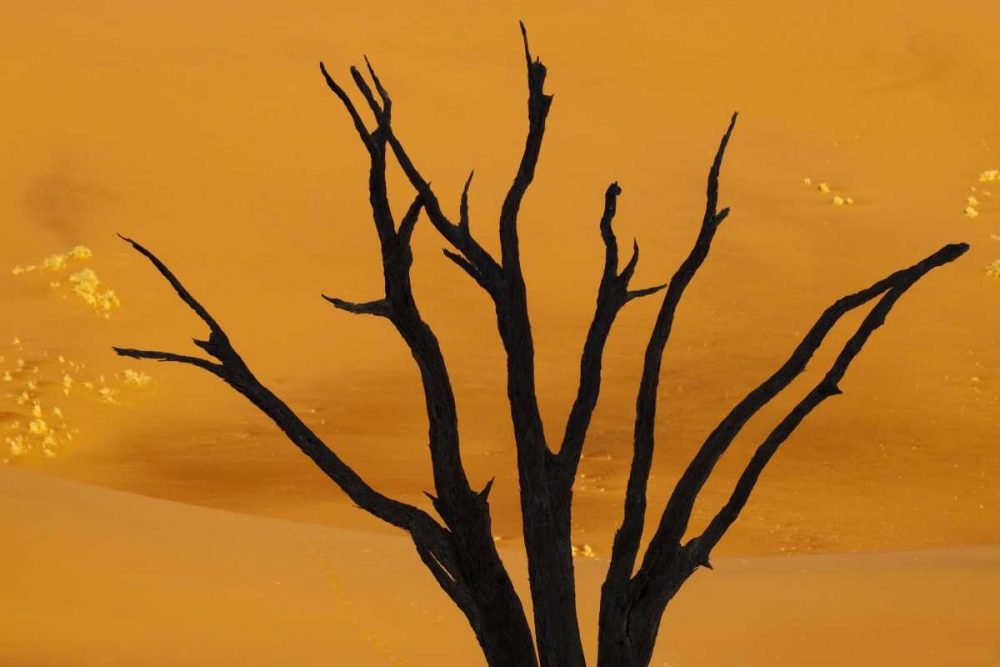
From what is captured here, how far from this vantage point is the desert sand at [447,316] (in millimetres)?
8953

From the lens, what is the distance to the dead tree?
4691mm

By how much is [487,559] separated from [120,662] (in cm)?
359

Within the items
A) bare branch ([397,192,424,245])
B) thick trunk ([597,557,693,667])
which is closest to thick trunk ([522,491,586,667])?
thick trunk ([597,557,693,667])

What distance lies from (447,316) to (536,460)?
13854 mm

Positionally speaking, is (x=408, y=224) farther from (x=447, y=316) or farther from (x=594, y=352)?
(x=447, y=316)

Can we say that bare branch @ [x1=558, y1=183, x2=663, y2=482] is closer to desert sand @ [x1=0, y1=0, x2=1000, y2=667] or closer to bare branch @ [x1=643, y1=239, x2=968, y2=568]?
bare branch @ [x1=643, y1=239, x2=968, y2=568]

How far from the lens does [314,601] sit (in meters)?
8.87

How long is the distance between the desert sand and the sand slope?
3 cm

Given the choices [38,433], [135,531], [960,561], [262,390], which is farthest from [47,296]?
[262,390]

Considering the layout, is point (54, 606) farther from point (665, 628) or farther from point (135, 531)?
point (665, 628)

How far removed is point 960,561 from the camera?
10.2 m

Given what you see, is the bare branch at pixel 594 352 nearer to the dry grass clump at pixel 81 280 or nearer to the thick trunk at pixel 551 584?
the thick trunk at pixel 551 584

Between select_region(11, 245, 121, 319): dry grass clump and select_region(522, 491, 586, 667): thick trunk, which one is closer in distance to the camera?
select_region(522, 491, 586, 667): thick trunk

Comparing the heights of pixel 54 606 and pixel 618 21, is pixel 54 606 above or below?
below
